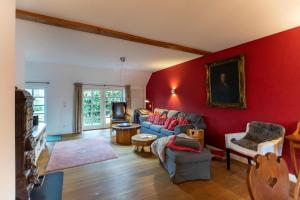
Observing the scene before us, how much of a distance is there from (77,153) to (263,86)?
14.0 ft

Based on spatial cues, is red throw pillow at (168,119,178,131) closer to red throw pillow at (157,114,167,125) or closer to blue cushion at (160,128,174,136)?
blue cushion at (160,128,174,136)

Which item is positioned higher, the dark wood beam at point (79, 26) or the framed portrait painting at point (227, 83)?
the dark wood beam at point (79, 26)

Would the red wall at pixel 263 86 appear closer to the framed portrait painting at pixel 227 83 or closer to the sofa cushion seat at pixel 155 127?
the framed portrait painting at pixel 227 83

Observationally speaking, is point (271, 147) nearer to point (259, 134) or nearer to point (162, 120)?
point (259, 134)

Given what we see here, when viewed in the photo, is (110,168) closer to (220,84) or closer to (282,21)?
(220,84)

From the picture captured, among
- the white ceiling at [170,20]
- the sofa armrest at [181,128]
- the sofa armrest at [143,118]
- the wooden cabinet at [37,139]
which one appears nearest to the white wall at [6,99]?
the white ceiling at [170,20]

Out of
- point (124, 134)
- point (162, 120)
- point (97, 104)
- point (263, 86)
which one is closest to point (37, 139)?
point (124, 134)

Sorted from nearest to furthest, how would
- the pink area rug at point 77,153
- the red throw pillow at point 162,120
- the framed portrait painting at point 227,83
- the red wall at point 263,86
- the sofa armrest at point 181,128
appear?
1. the red wall at point 263,86
2. the pink area rug at point 77,153
3. the framed portrait painting at point 227,83
4. the sofa armrest at point 181,128
5. the red throw pillow at point 162,120

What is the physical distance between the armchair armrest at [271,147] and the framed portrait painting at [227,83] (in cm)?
101

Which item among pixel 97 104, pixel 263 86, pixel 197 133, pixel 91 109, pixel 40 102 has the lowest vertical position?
pixel 197 133

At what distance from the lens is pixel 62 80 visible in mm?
6344

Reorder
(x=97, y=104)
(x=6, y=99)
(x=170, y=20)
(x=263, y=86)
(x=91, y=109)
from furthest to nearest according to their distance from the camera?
(x=97, y=104) < (x=91, y=109) < (x=263, y=86) < (x=170, y=20) < (x=6, y=99)

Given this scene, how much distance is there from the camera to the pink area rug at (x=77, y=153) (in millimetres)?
3605

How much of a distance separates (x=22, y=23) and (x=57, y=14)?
2.65 ft
